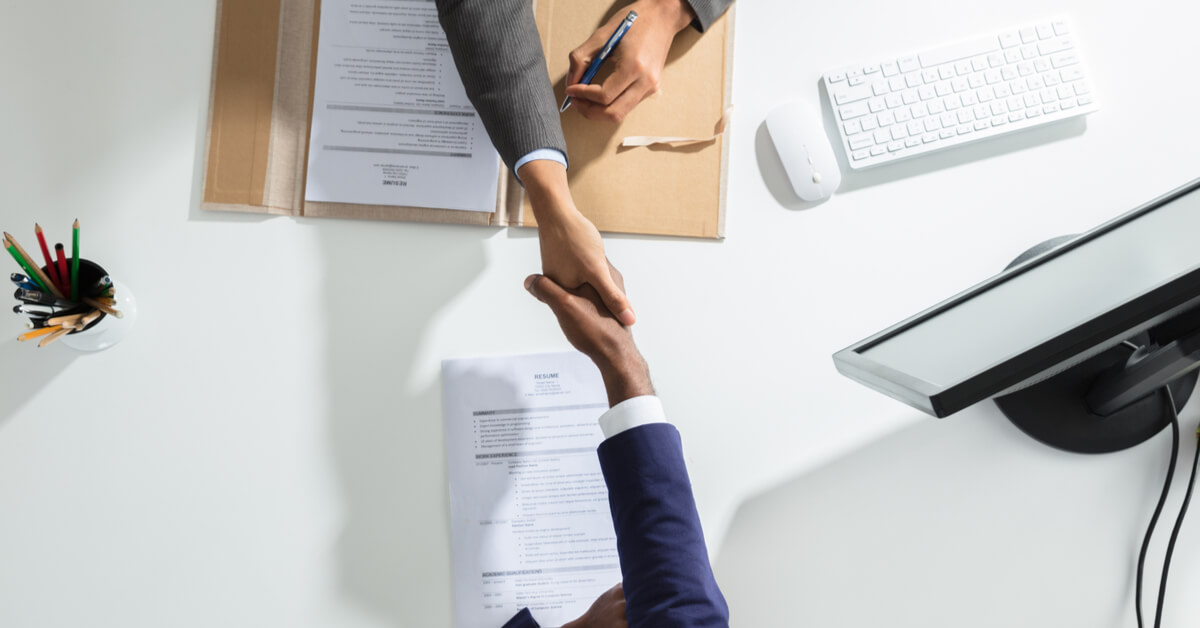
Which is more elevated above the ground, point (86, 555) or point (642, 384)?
point (642, 384)

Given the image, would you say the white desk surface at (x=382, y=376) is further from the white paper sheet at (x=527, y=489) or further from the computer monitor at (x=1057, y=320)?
the computer monitor at (x=1057, y=320)

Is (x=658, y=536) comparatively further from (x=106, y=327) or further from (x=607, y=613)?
(x=106, y=327)

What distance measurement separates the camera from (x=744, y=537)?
3.07 ft

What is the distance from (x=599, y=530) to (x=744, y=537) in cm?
20

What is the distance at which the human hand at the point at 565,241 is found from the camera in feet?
2.84

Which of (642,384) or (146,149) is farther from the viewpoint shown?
(146,149)

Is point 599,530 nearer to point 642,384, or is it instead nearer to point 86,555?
point 642,384

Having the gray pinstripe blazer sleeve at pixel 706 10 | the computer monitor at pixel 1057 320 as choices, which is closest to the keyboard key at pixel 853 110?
the gray pinstripe blazer sleeve at pixel 706 10

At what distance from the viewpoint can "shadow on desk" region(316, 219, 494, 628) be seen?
915mm

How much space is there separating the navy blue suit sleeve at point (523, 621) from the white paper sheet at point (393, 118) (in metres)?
0.53

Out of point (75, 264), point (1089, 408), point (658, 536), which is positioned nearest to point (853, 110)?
point (1089, 408)

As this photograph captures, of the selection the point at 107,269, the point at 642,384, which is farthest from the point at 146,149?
the point at 642,384

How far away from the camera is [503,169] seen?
0.95 m

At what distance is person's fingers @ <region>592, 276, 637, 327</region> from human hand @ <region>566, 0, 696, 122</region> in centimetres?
24
